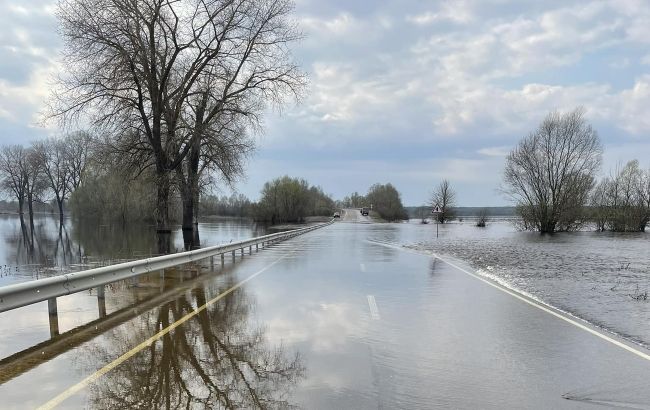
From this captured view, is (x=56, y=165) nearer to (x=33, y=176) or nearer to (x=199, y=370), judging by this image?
(x=33, y=176)

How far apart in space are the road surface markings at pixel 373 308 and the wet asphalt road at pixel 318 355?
2 centimetres

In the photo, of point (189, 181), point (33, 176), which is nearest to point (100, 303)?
point (189, 181)

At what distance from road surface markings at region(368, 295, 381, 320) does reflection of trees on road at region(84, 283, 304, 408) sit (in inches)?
88.2

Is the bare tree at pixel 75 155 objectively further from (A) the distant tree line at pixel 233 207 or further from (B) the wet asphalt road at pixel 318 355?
(B) the wet asphalt road at pixel 318 355

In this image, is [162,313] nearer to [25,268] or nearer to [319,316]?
[319,316]

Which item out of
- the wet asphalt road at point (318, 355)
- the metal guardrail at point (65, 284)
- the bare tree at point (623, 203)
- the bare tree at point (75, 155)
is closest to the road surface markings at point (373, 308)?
the wet asphalt road at point (318, 355)

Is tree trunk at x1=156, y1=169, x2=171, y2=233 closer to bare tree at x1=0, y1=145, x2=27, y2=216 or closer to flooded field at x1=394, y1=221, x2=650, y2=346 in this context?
flooded field at x1=394, y1=221, x2=650, y2=346

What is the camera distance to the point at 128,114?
34562 millimetres

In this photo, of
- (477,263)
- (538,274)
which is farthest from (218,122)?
(538,274)

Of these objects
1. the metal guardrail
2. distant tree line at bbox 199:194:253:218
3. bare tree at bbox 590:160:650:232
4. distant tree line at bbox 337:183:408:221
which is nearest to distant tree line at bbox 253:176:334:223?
distant tree line at bbox 199:194:253:218

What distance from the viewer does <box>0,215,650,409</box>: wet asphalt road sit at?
492 centimetres

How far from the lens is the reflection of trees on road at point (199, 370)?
481 centimetres

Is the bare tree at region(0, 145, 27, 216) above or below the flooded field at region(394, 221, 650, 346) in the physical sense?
above

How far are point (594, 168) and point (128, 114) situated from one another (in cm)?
5517
